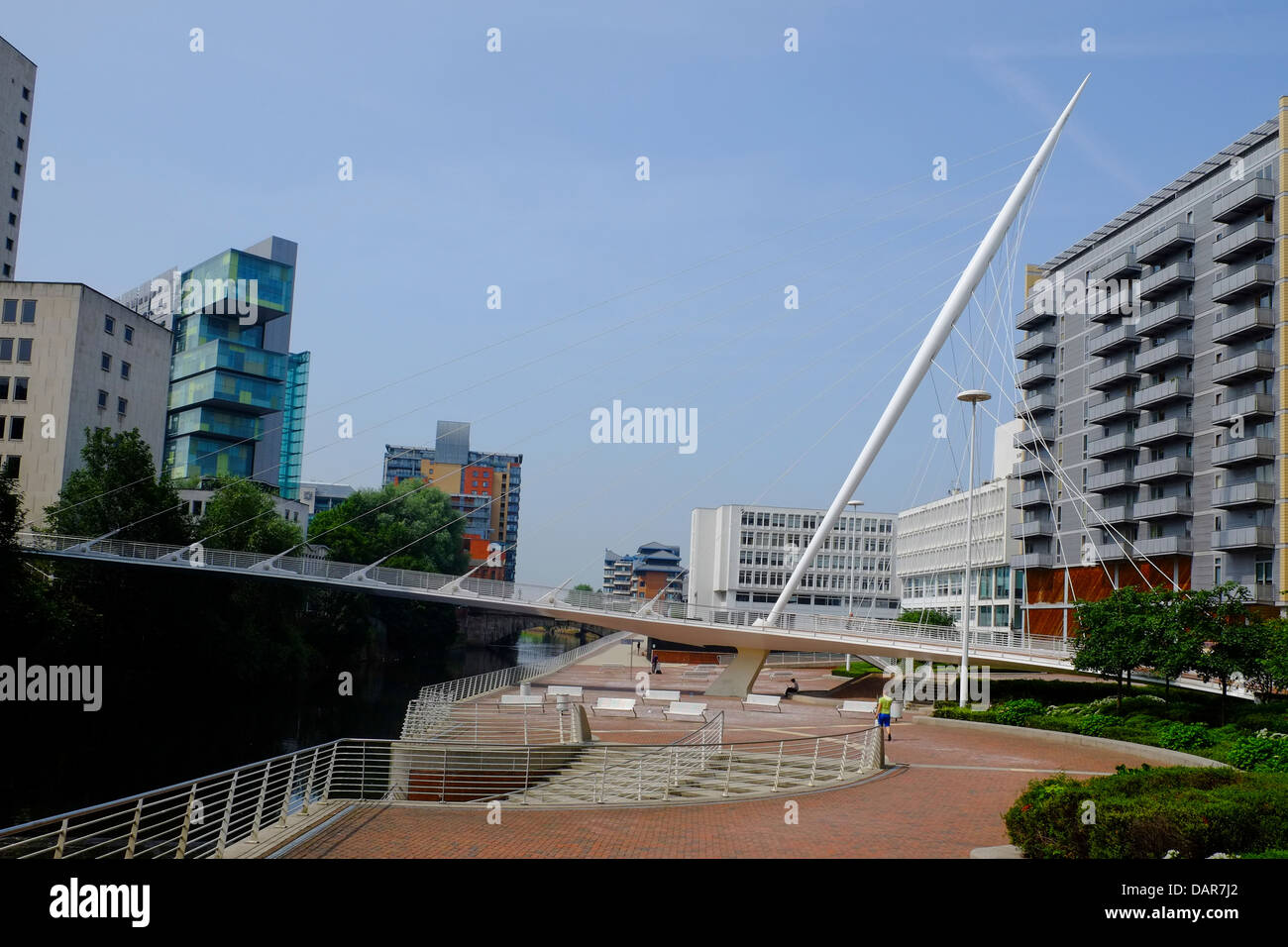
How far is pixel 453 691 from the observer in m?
38.2

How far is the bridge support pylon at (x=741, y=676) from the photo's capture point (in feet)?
155

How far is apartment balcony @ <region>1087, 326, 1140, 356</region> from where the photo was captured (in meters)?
63.2

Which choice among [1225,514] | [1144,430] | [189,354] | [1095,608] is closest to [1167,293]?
[1144,430]

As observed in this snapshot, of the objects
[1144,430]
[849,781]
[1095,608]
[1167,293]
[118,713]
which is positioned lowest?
[118,713]

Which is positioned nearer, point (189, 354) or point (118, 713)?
point (118, 713)

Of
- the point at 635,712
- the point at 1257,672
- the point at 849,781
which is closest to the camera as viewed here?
the point at 849,781

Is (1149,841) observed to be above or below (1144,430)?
below

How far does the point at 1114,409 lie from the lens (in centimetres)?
6450

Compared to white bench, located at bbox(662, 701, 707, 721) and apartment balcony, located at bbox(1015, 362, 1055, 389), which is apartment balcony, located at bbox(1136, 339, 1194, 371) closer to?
apartment balcony, located at bbox(1015, 362, 1055, 389)

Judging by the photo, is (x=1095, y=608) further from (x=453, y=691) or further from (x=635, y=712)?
(x=453, y=691)

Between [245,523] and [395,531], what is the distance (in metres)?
28.4

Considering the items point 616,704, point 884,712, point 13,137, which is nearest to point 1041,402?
point 616,704

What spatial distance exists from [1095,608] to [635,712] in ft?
55.4
